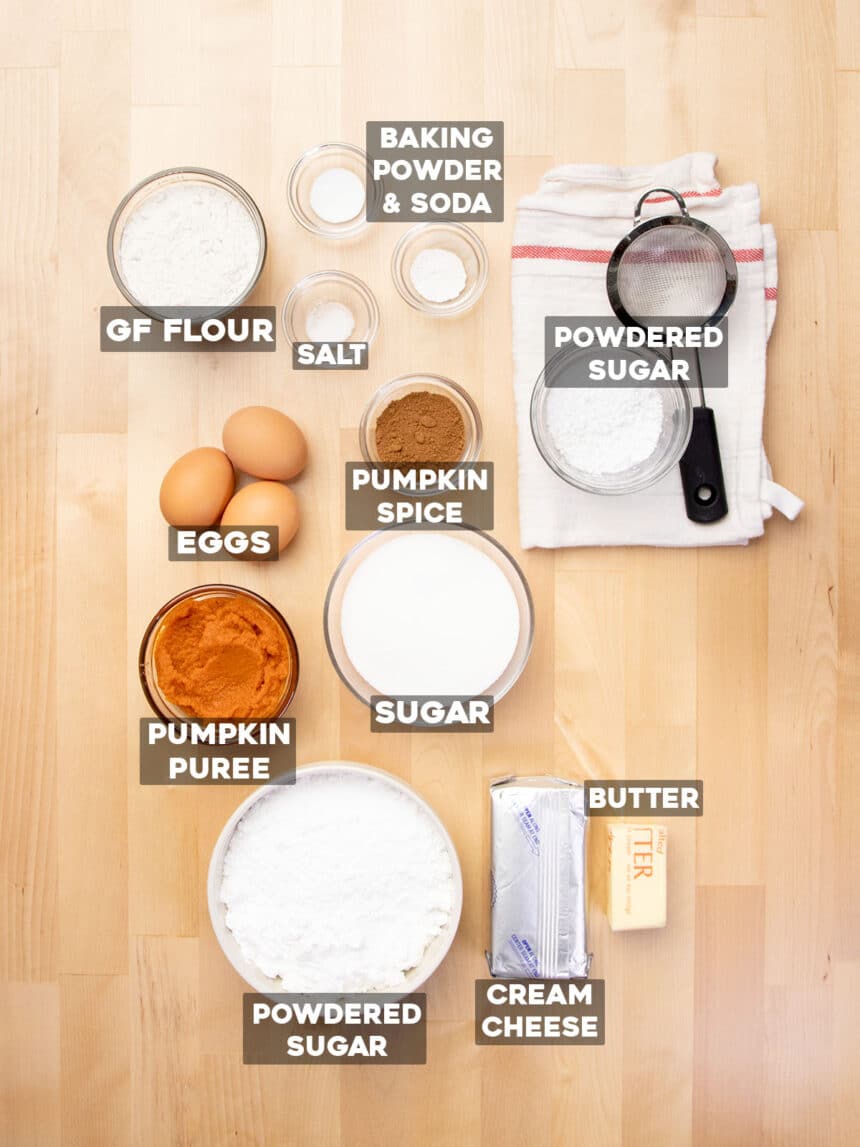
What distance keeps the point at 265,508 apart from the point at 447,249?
1.26ft

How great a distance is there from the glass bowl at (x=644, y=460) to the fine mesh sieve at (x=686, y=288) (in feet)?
0.08

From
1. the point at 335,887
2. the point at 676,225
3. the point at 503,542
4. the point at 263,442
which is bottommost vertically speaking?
the point at 335,887

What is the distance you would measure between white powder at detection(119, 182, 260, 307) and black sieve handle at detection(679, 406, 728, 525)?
53 centimetres

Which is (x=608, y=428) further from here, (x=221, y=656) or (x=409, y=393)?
(x=221, y=656)

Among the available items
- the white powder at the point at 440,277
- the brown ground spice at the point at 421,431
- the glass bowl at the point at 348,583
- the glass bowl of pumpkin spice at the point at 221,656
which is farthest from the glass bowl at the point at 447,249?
the glass bowl of pumpkin spice at the point at 221,656

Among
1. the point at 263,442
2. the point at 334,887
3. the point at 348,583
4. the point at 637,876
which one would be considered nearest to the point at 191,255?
the point at 263,442

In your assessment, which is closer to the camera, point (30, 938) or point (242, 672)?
point (242, 672)

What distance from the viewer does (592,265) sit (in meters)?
0.94

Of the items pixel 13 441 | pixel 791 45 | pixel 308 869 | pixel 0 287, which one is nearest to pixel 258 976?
pixel 308 869

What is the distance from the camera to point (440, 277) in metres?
0.95

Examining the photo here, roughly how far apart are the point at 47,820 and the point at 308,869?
1.12ft

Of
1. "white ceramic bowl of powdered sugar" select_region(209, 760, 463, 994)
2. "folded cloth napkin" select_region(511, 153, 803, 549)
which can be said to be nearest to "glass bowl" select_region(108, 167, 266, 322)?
"folded cloth napkin" select_region(511, 153, 803, 549)

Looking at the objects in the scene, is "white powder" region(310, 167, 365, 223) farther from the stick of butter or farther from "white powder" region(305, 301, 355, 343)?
the stick of butter

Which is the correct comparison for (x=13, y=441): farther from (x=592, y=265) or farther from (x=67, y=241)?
(x=592, y=265)
